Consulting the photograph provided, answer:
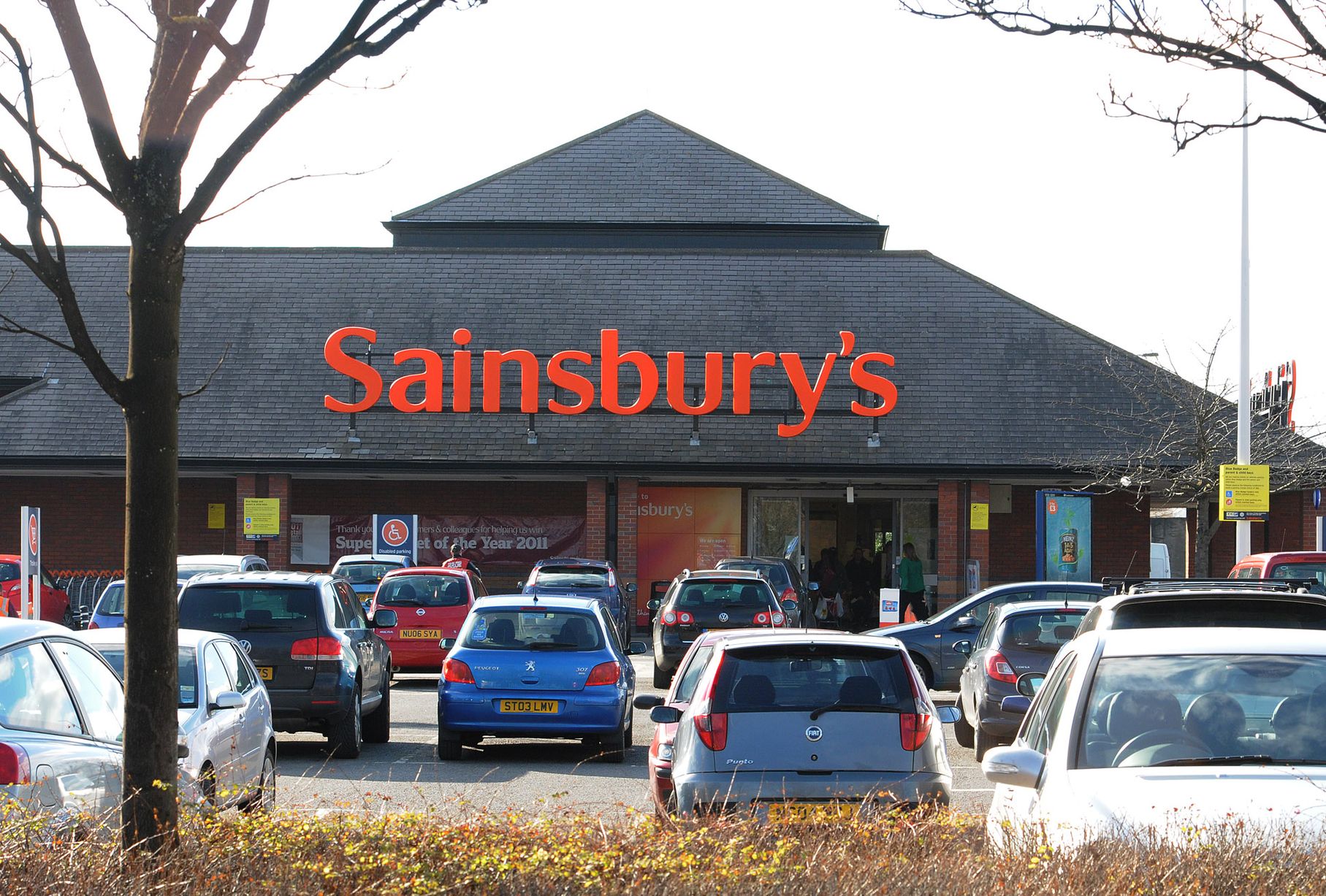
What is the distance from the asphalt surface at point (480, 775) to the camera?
11.3 metres

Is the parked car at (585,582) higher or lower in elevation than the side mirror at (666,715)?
lower

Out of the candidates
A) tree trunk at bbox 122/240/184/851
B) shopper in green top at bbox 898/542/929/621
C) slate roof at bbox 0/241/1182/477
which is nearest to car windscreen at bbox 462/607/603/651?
tree trunk at bbox 122/240/184/851

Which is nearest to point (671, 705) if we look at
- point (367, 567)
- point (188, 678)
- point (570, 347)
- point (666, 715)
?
point (666, 715)

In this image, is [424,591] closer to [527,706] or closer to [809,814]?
[527,706]

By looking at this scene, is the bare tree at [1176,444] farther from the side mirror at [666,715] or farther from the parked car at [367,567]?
the side mirror at [666,715]

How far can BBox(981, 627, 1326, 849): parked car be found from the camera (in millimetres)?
5953

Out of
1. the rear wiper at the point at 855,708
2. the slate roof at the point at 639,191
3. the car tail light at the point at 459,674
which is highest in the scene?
the slate roof at the point at 639,191

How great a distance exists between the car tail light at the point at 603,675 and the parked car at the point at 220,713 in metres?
3.41

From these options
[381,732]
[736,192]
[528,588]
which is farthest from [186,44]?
[736,192]

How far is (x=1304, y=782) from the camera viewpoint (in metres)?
6.00

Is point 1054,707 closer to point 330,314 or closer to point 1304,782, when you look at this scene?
point 1304,782

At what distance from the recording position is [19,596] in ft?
78.7

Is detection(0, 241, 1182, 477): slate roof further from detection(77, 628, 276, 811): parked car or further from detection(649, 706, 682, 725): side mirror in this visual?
detection(649, 706, 682, 725): side mirror

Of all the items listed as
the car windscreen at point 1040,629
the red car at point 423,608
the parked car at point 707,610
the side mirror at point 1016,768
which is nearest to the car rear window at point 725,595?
the parked car at point 707,610
